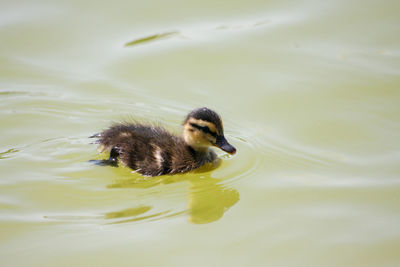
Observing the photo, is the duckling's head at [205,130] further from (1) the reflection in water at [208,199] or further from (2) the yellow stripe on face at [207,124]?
(1) the reflection in water at [208,199]

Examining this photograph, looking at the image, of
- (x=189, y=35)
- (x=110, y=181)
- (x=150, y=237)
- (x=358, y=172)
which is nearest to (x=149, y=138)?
(x=110, y=181)

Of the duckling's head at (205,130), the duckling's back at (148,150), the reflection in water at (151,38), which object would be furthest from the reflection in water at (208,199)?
the reflection in water at (151,38)

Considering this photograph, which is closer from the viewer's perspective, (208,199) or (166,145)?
(208,199)

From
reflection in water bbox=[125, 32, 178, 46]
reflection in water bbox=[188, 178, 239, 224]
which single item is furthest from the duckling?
reflection in water bbox=[125, 32, 178, 46]

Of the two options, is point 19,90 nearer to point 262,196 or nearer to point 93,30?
point 93,30

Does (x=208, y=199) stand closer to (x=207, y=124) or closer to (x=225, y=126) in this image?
(x=207, y=124)

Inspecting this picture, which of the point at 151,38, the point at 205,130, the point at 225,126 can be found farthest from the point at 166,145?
the point at 151,38

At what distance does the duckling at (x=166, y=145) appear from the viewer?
454 cm

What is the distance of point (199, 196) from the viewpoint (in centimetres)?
406

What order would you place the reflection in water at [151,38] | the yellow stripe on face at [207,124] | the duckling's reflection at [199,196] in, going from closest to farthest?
the duckling's reflection at [199,196], the yellow stripe on face at [207,124], the reflection in water at [151,38]

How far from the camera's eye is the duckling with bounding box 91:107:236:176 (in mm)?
4543

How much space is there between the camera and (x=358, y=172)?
4.28 m

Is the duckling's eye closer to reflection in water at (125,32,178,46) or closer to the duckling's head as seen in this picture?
the duckling's head

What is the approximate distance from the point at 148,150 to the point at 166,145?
0.16m
